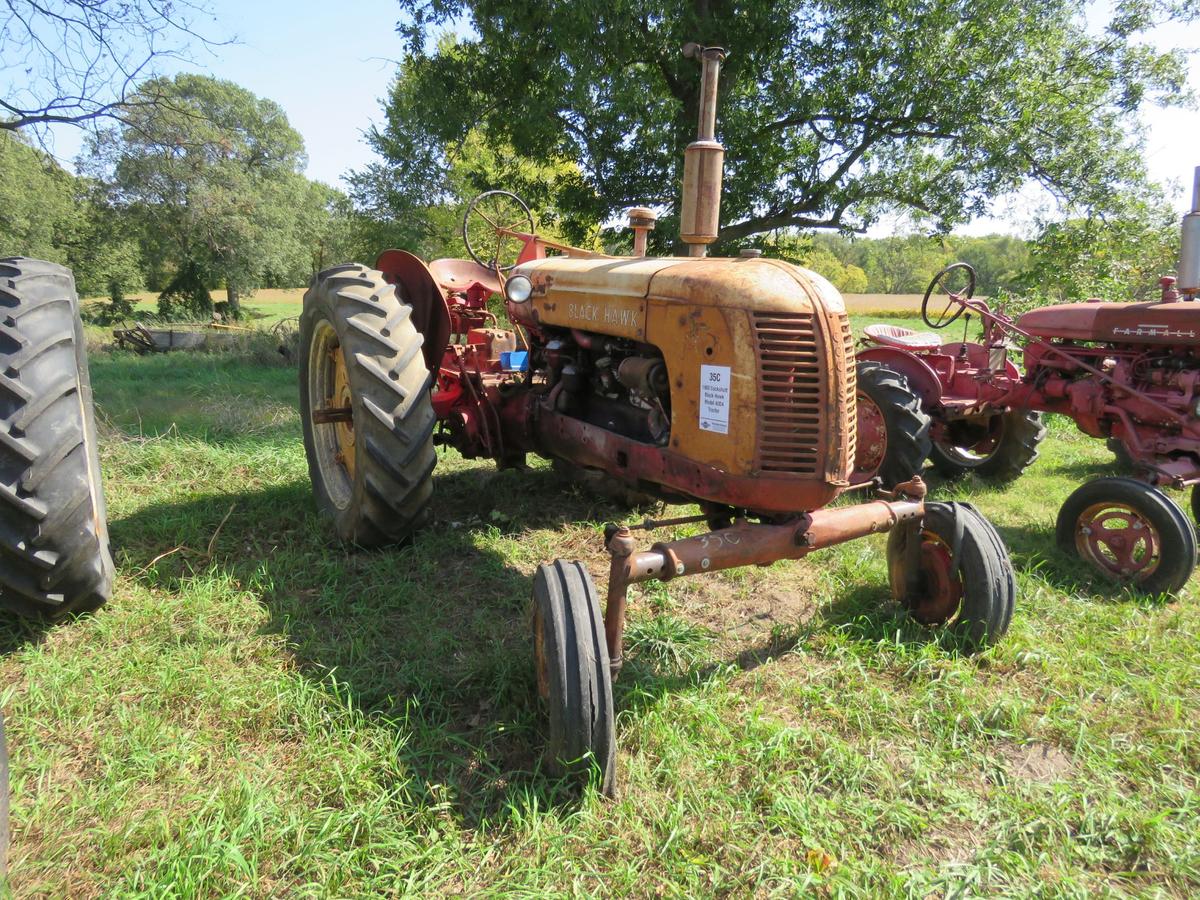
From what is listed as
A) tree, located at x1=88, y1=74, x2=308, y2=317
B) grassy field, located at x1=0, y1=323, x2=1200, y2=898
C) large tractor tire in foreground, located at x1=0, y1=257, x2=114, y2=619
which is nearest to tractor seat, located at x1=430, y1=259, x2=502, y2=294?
grassy field, located at x1=0, y1=323, x2=1200, y2=898

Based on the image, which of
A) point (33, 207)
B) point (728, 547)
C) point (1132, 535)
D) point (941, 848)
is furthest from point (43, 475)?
point (33, 207)

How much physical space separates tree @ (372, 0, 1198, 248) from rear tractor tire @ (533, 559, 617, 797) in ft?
26.1

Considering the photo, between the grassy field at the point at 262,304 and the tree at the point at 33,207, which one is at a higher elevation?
the tree at the point at 33,207

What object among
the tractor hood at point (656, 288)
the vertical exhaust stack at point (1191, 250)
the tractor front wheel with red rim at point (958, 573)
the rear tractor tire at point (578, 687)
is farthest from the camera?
the vertical exhaust stack at point (1191, 250)

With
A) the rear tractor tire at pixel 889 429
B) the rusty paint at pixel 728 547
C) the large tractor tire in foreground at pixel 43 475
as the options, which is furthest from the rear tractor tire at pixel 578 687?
the rear tractor tire at pixel 889 429

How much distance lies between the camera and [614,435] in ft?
9.99

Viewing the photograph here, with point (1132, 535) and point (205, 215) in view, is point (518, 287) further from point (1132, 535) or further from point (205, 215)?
point (205, 215)

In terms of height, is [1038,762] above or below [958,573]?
below

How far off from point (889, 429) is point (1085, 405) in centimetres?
134

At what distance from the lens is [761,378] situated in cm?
234

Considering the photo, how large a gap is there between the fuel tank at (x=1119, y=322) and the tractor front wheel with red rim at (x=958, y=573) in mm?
2530

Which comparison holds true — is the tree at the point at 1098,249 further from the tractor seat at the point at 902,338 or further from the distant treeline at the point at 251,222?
the tractor seat at the point at 902,338

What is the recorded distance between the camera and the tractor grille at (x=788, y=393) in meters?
2.33

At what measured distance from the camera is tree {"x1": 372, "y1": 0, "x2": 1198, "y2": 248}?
31.3ft
